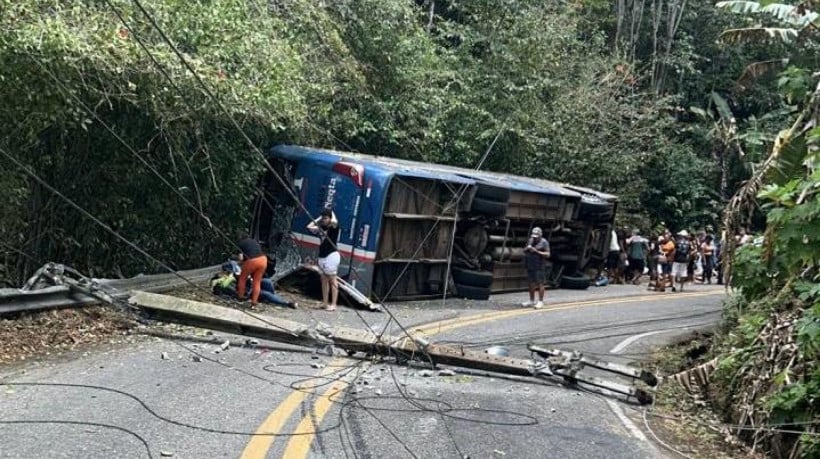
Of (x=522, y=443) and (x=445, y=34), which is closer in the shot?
(x=522, y=443)

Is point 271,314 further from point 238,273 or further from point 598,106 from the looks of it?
point 598,106

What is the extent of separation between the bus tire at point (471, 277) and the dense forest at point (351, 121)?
427cm

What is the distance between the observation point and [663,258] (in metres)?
23.7

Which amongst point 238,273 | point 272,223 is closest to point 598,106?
point 272,223

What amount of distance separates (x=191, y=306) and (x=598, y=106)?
69.4 ft

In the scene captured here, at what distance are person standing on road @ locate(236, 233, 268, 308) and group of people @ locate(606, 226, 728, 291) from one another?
12.8 m

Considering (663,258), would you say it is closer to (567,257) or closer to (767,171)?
(567,257)

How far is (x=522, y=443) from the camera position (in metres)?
6.93

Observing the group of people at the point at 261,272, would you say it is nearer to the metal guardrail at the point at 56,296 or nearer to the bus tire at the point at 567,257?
the metal guardrail at the point at 56,296

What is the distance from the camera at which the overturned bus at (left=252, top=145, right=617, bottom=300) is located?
14844 mm

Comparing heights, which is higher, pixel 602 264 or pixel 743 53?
pixel 743 53

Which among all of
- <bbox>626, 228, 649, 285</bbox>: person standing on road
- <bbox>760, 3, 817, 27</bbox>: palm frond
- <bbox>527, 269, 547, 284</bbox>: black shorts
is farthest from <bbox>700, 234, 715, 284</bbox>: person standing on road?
<bbox>760, 3, 817, 27</bbox>: palm frond

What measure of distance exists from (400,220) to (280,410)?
27.0 ft

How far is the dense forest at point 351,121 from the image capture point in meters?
9.36
